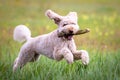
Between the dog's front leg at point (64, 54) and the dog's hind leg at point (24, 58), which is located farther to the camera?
the dog's hind leg at point (24, 58)

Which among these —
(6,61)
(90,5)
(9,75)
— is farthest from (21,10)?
(9,75)

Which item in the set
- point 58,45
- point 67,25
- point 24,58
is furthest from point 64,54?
point 24,58

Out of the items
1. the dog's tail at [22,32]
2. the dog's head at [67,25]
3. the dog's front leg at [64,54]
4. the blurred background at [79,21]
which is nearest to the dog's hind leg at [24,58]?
the dog's tail at [22,32]

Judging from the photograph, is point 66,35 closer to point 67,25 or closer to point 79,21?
point 67,25

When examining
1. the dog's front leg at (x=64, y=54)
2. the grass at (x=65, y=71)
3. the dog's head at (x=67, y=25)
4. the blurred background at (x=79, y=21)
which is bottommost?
the grass at (x=65, y=71)

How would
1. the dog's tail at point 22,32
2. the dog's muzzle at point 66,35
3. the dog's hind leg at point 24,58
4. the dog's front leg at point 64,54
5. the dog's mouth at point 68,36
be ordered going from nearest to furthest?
the dog's front leg at point 64,54 → the dog's muzzle at point 66,35 → the dog's mouth at point 68,36 → the dog's hind leg at point 24,58 → the dog's tail at point 22,32

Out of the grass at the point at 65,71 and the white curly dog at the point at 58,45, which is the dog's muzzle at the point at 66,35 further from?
the grass at the point at 65,71

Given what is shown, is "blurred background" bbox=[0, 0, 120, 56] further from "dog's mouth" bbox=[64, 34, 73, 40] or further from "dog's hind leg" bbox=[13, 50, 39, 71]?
"dog's mouth" bbox=[64, 34, 73, 40]

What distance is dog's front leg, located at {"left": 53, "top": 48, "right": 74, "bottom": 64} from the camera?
5.98 metres

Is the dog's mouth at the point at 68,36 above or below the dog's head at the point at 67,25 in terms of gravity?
below

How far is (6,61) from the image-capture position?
7.36m

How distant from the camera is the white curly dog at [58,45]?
19.9 ft

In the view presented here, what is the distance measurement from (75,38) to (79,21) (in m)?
4.07

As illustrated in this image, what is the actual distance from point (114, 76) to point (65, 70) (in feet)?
2.33
